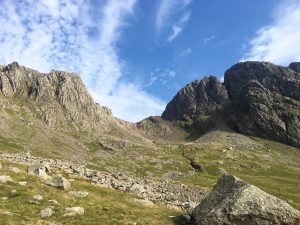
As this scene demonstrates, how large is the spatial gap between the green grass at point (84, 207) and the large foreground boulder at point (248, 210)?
13.8 feet

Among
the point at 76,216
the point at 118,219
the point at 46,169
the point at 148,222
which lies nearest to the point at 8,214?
the point at 76,216

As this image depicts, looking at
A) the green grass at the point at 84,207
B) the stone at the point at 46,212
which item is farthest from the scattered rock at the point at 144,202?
the stone at the point at 46,212

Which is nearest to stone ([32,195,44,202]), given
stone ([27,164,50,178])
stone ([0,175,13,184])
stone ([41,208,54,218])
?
stone ([41,208,54,218])

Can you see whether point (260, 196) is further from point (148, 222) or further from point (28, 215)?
point (28, 215)

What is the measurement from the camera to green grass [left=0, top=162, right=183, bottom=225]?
30808 millimetres

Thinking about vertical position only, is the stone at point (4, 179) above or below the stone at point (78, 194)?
above

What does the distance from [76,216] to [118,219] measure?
3.40 metres

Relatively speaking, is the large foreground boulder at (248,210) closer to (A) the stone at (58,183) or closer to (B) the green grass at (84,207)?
(B) the green grass at (84,207)

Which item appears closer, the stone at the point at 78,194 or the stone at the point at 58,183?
the stone at the point at 78,194

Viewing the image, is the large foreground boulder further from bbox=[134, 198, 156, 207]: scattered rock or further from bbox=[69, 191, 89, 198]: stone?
bbox=[69, 191, 89, 198]: stone

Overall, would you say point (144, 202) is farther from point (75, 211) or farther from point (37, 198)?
point (37, 198)

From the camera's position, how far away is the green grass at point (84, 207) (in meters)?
30.8

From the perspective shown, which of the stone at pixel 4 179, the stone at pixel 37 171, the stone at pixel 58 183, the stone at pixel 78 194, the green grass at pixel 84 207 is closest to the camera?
the green grass at pixel 84 207

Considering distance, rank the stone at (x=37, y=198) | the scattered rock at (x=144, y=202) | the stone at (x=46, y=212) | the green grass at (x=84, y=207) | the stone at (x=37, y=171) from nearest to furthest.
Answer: the green grass at (x=84, y=207), the stone at (x=46, y=212), the stone at (x=37, y=198), the scattered rock at (x=144, y=202), the stone at (x=37, y=171)
